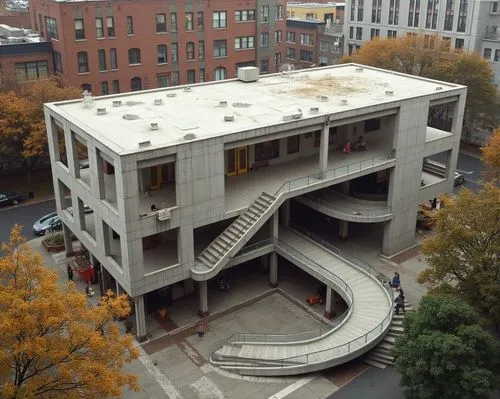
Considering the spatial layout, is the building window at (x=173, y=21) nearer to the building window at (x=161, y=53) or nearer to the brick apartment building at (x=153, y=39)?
the brick apartment building at (x=153, y=39)

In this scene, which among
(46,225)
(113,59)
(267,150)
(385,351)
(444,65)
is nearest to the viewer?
(385,351)

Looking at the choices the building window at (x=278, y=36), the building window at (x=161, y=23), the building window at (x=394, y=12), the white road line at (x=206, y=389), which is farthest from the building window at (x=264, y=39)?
the white road line at (x=206, y=389)

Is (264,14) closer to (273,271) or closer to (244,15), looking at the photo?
(244,15)

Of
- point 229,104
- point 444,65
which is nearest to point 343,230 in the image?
point 229,104

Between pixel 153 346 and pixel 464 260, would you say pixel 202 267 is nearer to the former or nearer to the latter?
pixel 153 346

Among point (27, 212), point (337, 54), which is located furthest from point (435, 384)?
point (337, 54)
